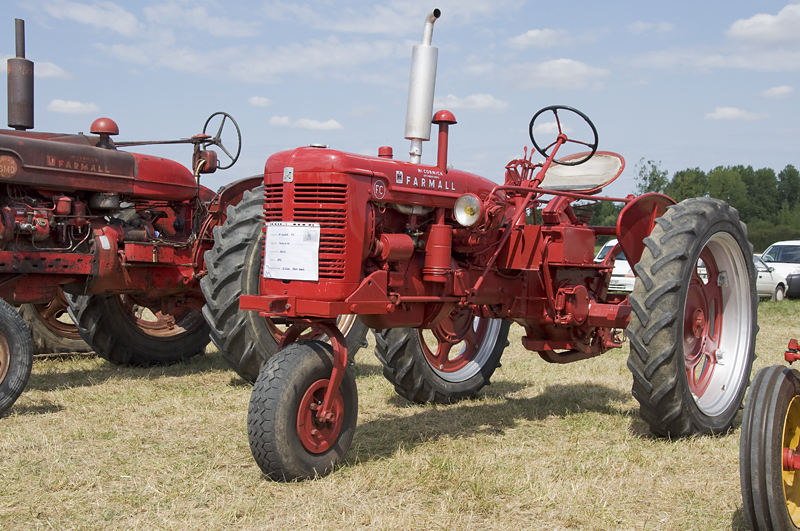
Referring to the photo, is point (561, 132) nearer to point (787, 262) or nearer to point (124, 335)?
point (124, 335)

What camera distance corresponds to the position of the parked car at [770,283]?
14.8m

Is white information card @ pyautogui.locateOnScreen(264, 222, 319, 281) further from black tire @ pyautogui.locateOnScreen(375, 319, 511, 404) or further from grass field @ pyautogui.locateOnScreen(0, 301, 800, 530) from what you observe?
black tire @ pyautogui.locateOnScreen(375, 319, 511, 404)

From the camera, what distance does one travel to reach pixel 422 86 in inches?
168

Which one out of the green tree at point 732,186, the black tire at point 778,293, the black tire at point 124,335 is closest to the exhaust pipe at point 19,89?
the black tire at point 124,335

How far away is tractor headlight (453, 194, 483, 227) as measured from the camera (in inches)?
160

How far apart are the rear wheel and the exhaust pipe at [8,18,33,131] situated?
4.05 m

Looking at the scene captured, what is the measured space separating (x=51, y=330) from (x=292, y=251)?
191 inches

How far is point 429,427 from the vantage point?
4.79 metres

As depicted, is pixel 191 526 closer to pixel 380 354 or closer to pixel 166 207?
pixel 380 354

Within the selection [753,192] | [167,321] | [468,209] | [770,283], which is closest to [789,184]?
[753,192]

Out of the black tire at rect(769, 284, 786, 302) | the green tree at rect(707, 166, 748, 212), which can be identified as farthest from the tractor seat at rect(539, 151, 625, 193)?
the green tree at rect(707, 166, 748, 212)

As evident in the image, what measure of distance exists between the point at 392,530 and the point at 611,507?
100 centimetres

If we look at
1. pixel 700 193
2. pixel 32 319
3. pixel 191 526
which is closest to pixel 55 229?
pixel 32 319

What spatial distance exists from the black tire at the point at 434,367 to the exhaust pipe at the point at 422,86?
57.2 inches
